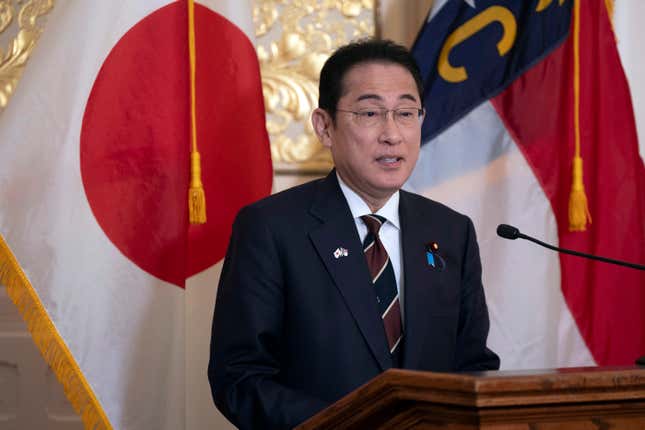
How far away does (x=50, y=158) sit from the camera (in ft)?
7.35

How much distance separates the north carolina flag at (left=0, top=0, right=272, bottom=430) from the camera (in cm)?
222

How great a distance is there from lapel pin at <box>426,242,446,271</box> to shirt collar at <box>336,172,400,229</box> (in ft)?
0.31

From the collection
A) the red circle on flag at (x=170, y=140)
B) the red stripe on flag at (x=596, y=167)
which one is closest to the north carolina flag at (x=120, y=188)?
the red circle on flag at (x=170, y=140)

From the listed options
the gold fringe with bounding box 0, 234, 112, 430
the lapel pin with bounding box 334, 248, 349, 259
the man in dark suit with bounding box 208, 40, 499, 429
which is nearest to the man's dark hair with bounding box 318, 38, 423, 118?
the man in dark suit with bounding box 208, 40, 499, 429

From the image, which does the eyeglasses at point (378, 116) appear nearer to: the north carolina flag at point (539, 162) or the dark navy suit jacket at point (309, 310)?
the dark navy suit jacket at point (309, 310)

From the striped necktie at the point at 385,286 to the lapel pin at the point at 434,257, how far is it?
0.36 feet

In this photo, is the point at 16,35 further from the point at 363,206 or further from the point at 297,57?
the point at 363,206

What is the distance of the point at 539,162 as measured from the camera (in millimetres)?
2625

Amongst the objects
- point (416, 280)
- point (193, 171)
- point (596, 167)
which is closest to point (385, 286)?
point (416, 280)

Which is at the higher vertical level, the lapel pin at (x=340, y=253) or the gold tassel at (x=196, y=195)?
the gold tassel at (x=196, y=195)

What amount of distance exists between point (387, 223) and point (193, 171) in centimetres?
59

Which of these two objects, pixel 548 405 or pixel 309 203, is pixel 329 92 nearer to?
pixel 309 203

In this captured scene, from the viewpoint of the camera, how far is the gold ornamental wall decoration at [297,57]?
2.73m

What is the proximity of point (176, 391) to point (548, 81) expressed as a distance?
1.48 m
